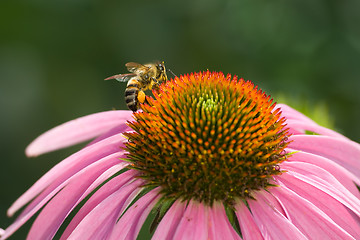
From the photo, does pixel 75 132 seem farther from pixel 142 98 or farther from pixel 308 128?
pixel 308 128

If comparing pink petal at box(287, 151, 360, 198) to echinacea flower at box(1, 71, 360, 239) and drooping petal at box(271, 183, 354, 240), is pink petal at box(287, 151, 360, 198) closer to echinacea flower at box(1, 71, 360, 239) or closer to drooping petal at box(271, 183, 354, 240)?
echinacea flower at box(1, 71, 360, 239)

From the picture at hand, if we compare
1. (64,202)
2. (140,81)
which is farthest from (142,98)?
(64,202)

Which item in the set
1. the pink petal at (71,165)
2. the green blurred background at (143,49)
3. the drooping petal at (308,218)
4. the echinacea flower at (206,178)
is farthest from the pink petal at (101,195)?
the green blurred background at (143,49)

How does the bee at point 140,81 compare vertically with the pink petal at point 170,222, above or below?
above

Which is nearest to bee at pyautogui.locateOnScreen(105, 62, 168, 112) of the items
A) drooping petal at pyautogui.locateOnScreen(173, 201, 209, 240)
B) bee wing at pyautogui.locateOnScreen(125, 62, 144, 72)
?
bee wing at pyautogui.locateOnScreen(125, 62, 144, 72)

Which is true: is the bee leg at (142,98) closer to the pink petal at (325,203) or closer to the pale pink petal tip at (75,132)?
the pale pink petal tip at (75,132)

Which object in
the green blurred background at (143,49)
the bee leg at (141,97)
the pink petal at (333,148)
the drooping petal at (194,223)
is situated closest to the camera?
the drooping petal at (194,223)

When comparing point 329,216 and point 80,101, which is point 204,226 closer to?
point 329,216
